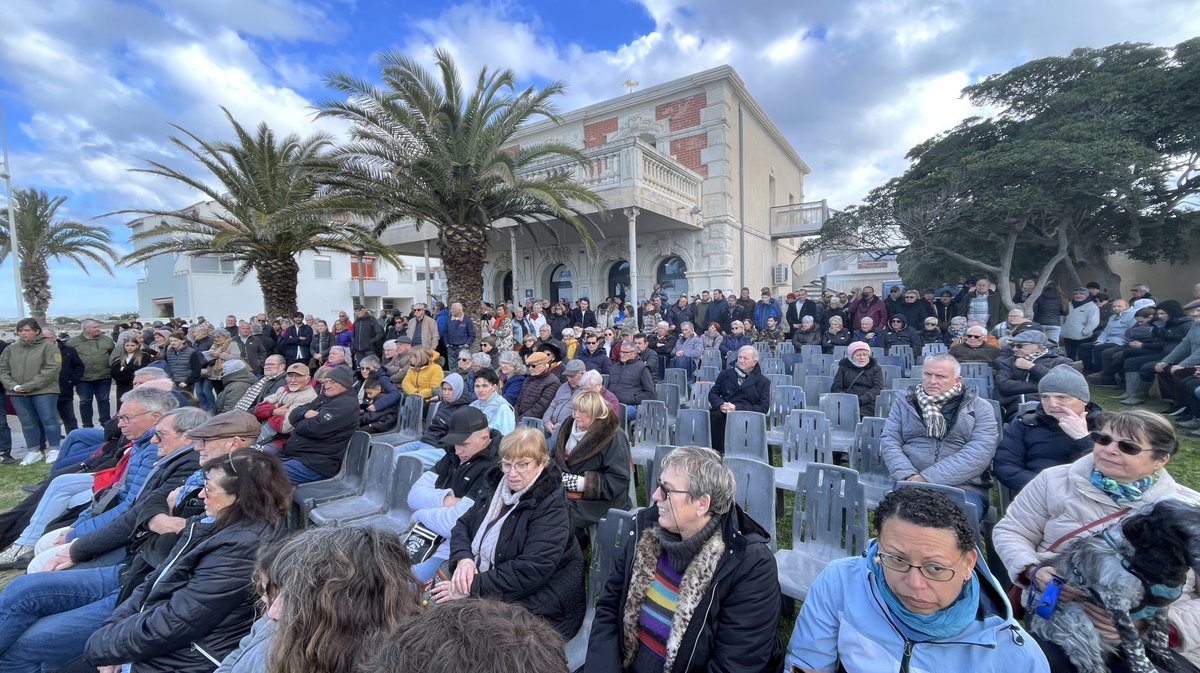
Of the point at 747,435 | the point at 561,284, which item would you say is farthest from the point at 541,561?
the point at 561,284

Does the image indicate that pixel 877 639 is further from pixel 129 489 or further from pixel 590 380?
pixel 129 489

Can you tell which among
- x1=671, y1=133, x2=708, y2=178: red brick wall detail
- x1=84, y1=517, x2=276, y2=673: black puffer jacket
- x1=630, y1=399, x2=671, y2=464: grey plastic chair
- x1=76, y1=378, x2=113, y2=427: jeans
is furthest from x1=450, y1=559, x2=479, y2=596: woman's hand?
x1=671, y1=133, x2=708, y2=178: red brick wall detail

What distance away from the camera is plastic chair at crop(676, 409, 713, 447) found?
458 centimetres

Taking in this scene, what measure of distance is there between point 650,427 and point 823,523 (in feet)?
7.87

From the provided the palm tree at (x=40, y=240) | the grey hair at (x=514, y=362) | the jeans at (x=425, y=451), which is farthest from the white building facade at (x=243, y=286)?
the jeans at (x=425, y=451)

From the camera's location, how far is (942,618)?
4.75 ft

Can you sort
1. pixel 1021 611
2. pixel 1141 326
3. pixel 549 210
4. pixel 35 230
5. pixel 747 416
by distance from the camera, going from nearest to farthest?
pixel 1021 611 < pixel 747 416 < pixel 1141 326 < pixel 549 210 < pixel 35 230

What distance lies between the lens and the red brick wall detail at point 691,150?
15.6 meters

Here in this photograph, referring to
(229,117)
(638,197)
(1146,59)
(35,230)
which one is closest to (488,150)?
(638,197)

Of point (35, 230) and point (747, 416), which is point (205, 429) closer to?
point (747, 416)

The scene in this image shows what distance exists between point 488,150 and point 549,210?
1709 millimetres

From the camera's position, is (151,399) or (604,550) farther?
(151,399)

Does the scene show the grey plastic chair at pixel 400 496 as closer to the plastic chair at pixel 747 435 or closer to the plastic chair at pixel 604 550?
the plastic chair at pixel 604 550

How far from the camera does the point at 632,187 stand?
11.7m
